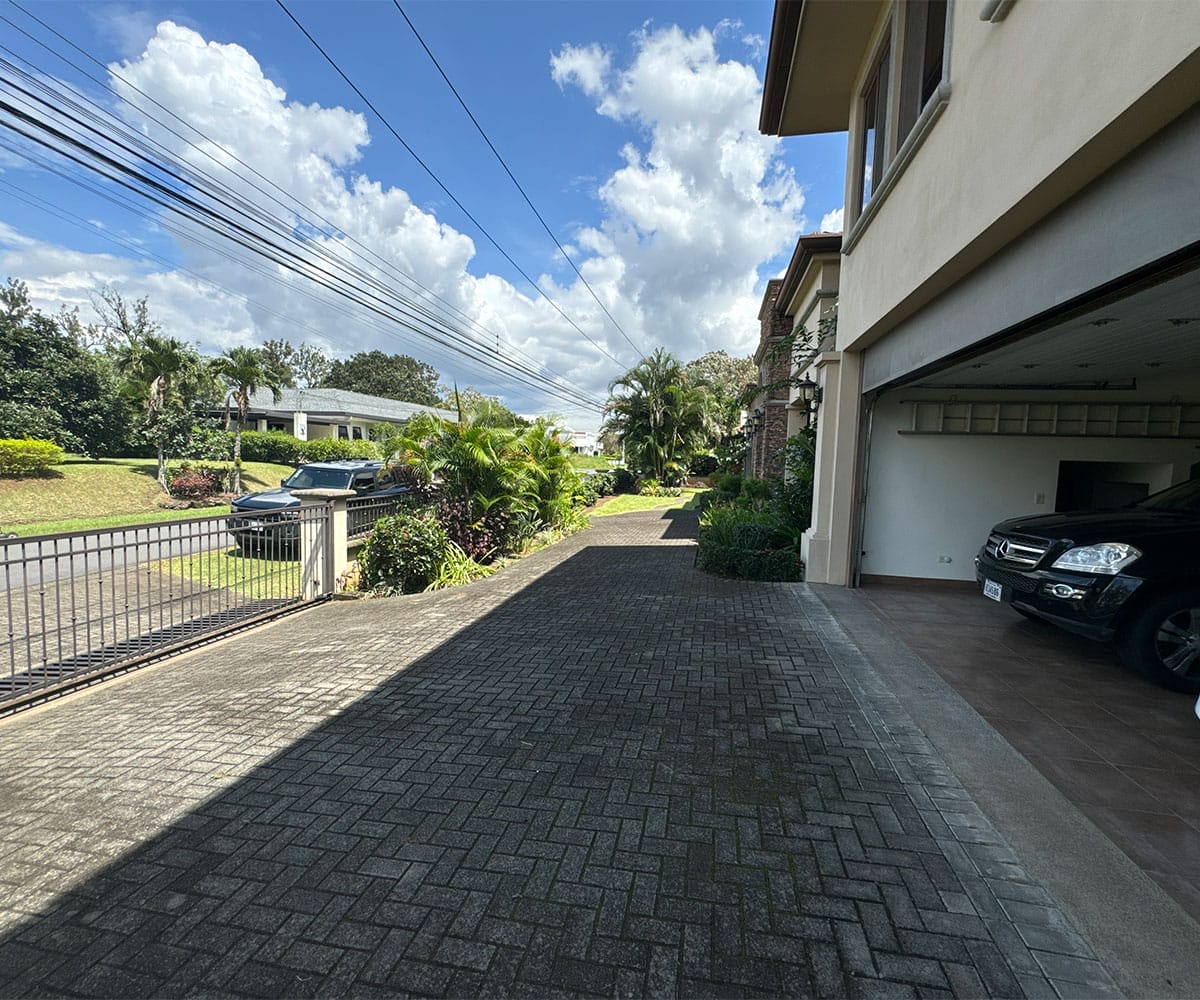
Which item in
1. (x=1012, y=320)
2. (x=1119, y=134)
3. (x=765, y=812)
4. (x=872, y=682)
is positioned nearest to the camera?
(x=1119, y=134)

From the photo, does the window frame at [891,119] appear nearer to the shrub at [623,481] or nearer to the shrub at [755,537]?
the shrub at [755,537]

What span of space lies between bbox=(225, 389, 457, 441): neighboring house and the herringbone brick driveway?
3495 centimetres

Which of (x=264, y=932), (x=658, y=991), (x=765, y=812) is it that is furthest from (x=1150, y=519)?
(x=264, y=932)

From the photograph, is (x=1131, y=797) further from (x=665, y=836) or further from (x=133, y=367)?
(x=133, y=367)

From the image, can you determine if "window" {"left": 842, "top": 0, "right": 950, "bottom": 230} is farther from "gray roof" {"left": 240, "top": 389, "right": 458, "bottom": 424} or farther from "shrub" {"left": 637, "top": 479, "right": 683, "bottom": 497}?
"gray roof" {"left": 240, "top": 389, "right": 458, "bottom": 424}

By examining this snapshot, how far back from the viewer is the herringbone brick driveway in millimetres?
2104

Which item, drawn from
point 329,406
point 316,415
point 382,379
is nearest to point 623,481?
point 316,415

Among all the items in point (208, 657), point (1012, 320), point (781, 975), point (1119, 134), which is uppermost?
point (1119, 134)

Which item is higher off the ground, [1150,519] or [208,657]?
→ [1150,519]

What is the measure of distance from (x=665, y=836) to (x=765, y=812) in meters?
0.57

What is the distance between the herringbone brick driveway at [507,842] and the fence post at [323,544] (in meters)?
2.91

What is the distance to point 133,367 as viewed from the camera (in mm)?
22844

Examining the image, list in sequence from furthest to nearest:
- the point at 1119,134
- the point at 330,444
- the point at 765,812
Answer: the point at 330,444
the point at 765,812
the point at 1119,134

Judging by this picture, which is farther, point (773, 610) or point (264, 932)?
point (773, 610)
